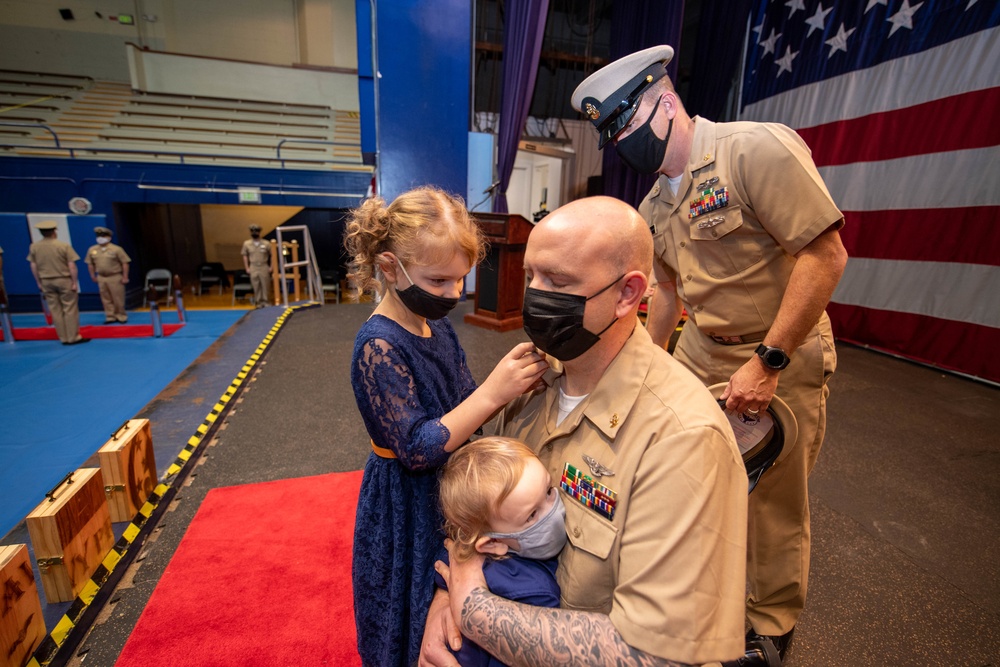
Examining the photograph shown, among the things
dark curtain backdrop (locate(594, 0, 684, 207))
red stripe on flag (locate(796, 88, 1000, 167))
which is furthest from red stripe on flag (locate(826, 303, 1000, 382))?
dark curtain backdrop (locate(594, 0, 684, 207))

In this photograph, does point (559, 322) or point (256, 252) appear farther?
point (256, 252)

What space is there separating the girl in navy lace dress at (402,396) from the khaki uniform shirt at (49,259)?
8.46m

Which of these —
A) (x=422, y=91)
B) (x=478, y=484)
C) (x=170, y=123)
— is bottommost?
(x=478, y=484)

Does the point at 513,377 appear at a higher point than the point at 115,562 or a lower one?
higher

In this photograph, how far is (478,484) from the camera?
1.01 meters

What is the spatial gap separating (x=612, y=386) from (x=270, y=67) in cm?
1805

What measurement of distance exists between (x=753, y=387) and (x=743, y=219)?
57 cm

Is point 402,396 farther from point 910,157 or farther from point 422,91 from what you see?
point 422,91

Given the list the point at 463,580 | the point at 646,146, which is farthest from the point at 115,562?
the point at 646,146

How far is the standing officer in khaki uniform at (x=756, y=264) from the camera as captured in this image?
1.45 meters

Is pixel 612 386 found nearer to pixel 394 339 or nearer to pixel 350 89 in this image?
pixel 394 339

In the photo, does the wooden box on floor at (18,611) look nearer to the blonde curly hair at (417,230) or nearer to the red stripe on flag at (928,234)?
the blonde curly hair at (417,230)

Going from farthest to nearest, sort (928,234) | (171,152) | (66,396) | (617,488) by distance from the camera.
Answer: (171,152), (928,234), (66,396), (617,488)

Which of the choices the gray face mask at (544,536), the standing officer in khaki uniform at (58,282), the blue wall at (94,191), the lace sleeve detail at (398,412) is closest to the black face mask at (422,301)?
the lace sleeve detail at (398,412)
